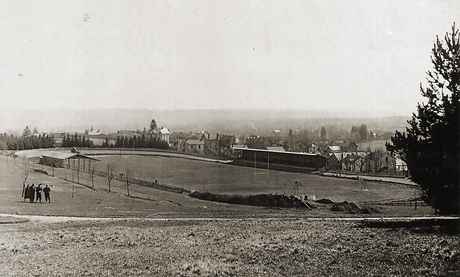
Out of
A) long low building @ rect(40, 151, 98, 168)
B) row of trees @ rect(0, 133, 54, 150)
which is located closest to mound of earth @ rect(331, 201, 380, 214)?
long low building @ rect(40, 151, 98, 168)

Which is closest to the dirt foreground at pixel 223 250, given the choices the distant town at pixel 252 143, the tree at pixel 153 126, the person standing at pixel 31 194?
the person standing at pixel 31 194

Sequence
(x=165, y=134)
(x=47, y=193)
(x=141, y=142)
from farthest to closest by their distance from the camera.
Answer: (x=165, y=134)
(x=141, y=142)
(x=47, y=193)

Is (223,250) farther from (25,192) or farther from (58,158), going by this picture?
(58,158)

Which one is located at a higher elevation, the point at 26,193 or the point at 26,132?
the point at 26,132

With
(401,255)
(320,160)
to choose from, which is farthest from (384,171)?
(401,255)

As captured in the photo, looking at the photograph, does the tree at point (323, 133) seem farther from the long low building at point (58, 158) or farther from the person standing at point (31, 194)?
the person standing at point (31, 194)

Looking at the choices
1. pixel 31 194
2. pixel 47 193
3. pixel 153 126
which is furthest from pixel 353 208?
pixel 31 194

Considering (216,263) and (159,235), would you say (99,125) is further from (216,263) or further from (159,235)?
(216,263)
